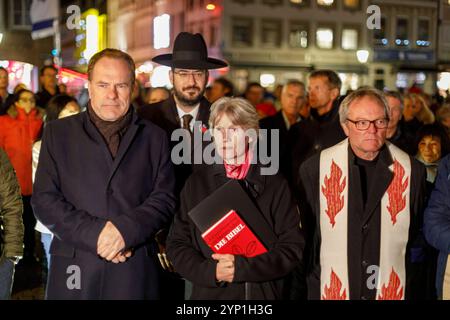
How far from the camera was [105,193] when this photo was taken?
151 inches

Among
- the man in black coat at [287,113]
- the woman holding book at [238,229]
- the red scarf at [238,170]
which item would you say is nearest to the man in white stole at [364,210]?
the woman holding book at [238,229]

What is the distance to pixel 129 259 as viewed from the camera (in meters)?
3.92

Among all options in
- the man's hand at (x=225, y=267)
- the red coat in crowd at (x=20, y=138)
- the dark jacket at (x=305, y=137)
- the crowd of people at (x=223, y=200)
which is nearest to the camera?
the man's hand at (x=225, y=267)

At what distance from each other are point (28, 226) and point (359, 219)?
5450 millimetres

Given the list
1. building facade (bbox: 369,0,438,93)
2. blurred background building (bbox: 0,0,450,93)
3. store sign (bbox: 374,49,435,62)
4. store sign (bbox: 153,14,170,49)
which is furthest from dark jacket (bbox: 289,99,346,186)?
store sign (bbox: 153,14,170,49)

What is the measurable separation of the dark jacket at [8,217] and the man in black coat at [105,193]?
0.39 metres

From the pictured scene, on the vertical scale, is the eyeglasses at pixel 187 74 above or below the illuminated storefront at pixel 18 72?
below

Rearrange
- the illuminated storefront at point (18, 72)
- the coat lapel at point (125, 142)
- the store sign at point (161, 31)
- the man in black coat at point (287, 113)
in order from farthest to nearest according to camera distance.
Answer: the store sign at point (161, 31) → the illuminated storefront at point (18, 72) → the man in black coat at point (287, 113) → the coat lapel at point (125, 142)

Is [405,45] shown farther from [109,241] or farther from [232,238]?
[109,241]

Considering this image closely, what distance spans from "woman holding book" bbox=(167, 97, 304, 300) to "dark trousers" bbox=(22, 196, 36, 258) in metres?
5.01

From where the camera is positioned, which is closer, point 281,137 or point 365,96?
point 365,96

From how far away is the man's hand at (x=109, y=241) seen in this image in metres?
3.74

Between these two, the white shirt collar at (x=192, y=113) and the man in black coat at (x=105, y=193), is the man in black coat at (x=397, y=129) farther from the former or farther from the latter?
the man in black coat at (x=105, y=193)

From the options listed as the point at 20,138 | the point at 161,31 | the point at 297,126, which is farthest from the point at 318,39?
the point at 297,126
